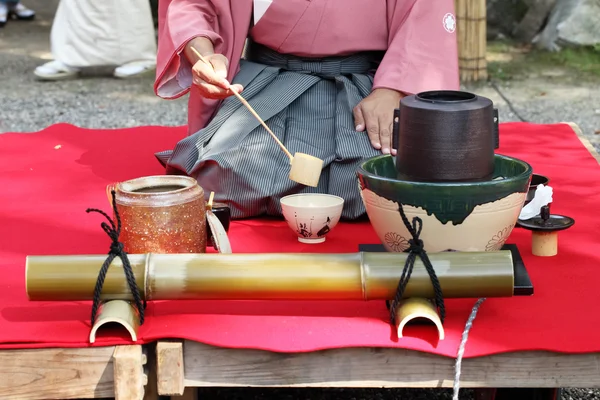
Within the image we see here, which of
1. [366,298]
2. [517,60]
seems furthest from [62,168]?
[517,60]

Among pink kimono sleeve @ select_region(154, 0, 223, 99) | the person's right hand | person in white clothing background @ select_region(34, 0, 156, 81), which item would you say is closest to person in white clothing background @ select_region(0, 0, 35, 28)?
person in white clothing background @ select_region(34, 0, 156, 81)

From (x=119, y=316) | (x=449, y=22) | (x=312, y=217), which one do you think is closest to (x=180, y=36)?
(x=312, y=217)

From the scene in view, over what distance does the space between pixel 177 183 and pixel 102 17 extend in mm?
4450

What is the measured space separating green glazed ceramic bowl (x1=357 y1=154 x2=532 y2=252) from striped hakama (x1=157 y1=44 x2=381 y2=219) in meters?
0.53

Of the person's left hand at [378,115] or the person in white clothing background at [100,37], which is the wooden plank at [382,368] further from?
the person in white clothing background at [100,37]

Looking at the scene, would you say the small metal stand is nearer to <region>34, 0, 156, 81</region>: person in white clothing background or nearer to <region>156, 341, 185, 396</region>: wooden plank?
<region>156, 341, 185, 396</region>: wooden plank

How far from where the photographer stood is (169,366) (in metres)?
1.82

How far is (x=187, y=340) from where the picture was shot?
184 cm

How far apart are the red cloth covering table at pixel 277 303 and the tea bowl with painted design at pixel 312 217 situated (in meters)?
0.03

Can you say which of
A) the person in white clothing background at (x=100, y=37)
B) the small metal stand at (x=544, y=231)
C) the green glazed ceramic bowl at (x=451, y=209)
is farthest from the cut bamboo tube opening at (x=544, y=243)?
the person in white clothing background at (x=100, y=37)

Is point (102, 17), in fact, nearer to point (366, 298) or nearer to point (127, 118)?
point (127, 118)

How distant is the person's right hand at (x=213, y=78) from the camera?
95.8 inches

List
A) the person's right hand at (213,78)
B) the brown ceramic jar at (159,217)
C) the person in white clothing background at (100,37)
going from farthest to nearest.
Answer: the person in white clothing background at (100,37)
the person's right hand at (213,78)
the brown ceramic jar at (159,217)

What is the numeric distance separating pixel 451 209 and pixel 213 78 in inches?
32.6
